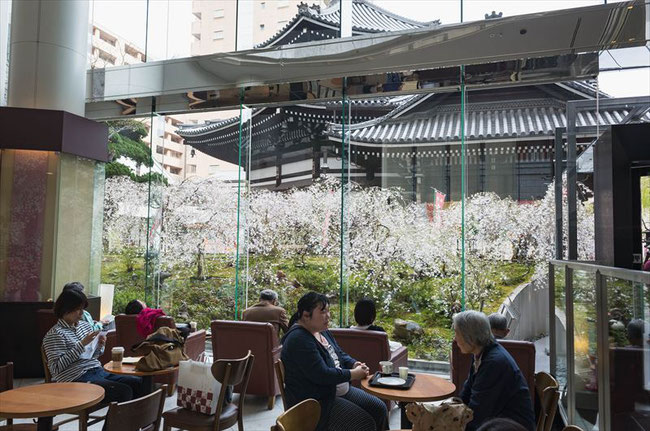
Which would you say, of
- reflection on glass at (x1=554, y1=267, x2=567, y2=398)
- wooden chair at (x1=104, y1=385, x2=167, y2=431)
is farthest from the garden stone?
wooden chair at (x1=104, y1=385, x2=167, y2=431)

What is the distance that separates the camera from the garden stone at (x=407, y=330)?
5965 millimetres

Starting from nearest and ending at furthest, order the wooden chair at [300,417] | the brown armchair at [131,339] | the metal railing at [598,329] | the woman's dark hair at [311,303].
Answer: the wooden chair at [300,417]
the metal railing at [598,329]
the woman's dark hair at [311,303]
the brown armchair at [131,339]

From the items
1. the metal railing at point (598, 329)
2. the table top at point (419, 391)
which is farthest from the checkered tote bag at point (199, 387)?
the metal railing at point (598, 329)

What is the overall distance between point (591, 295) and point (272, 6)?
17.5 feet

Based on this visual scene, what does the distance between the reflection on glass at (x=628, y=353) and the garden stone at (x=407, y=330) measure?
140 inches

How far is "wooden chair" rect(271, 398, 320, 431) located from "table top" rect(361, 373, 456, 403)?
75cm

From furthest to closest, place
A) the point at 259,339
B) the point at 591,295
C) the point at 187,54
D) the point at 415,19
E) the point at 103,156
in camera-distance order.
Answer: the point at 187,54
the point at 103,156
the point at 415,19
the point at 259,339
the point at 591,295

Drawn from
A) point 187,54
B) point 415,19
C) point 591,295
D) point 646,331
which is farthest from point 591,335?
point 187,54

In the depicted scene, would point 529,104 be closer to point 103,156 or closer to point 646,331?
point 646,331

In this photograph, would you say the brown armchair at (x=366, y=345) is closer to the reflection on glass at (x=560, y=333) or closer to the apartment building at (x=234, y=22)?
the reflection on glass at (x=560, y=333)

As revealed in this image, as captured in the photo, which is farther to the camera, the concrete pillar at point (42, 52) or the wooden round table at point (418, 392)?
the concrete pillar at point (42, 52)

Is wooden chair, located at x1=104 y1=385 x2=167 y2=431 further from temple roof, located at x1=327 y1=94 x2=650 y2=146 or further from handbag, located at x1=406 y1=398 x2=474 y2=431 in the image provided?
temple roof, located at x1=327 y1=94 x2=650 y2=146

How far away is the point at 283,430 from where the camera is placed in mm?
1912

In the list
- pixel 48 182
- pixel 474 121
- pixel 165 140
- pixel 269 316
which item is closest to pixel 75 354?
pixel 269 316
